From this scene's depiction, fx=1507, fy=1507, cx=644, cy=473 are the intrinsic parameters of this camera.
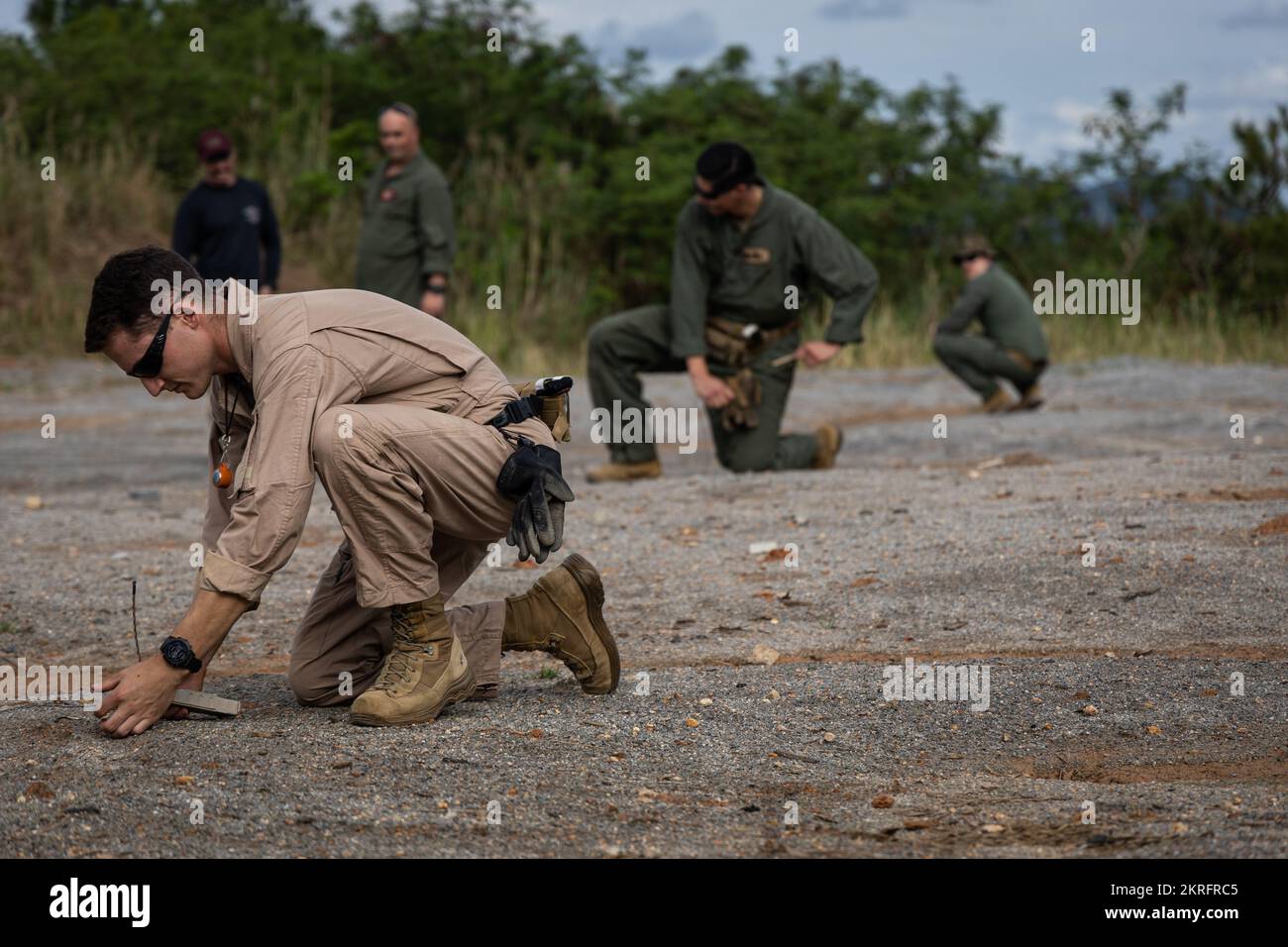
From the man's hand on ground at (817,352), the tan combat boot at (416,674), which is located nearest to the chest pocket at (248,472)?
the tan combat boot at (416,674)

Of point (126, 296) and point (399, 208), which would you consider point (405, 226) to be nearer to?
point (399, 208)

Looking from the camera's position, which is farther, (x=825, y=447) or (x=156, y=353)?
(x=825, y=447)

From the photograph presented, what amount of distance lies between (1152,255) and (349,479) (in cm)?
1652

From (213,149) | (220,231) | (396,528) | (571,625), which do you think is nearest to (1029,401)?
(220,231)

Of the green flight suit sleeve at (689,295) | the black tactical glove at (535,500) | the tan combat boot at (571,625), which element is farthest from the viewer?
the green flight suit sleeve at (689,295)

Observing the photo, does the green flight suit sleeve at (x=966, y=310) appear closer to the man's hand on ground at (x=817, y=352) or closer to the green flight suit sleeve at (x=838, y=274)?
the green flight suit sleeve at (x=838, y=274)

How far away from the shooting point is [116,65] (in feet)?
58.7

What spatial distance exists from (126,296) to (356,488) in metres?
0.64

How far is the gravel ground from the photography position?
2932mm

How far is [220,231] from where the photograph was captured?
852cm

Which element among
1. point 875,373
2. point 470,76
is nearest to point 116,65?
point 470,76

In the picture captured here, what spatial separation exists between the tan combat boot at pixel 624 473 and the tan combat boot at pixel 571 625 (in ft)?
12.8

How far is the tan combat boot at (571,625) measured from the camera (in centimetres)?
385

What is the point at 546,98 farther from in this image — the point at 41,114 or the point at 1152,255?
the point at 1152,255
